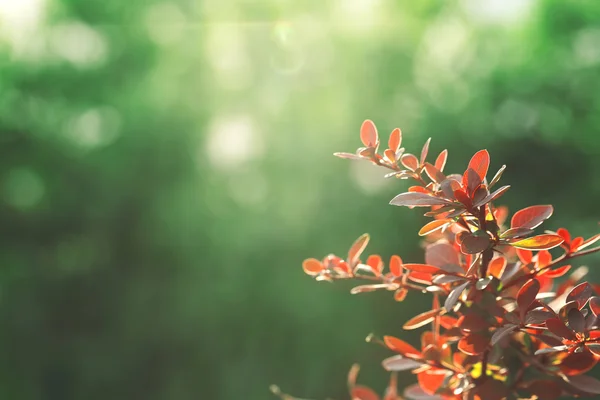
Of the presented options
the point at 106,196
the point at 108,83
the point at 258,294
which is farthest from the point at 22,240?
the point at 258,294

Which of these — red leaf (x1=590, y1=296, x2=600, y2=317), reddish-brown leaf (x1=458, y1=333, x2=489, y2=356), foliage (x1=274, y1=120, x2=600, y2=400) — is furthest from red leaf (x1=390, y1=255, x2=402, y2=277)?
red leaf (x1=590, y1=296, x2=600, y2=317)

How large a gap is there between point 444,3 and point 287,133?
2.15 m

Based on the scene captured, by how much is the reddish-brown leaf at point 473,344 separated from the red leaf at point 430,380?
12 centimetres

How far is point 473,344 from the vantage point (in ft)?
2.04

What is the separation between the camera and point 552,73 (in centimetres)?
489

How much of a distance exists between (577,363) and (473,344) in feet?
0.42

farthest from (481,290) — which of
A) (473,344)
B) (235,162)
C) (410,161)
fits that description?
(235,162)

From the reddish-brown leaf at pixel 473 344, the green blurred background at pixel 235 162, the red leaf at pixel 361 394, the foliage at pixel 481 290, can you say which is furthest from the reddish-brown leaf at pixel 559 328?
the green blurred background at pixel 235 162

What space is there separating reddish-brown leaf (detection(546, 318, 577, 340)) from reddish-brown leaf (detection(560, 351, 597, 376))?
120 millimetres

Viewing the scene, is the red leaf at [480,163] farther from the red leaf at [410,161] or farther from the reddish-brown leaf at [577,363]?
the reddish-brown leaf at [577,363]

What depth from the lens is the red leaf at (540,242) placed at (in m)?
0.55

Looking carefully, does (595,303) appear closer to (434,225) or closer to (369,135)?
(434,225)

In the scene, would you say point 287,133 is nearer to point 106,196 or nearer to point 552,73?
point 106,196

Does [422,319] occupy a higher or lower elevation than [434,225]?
lower
